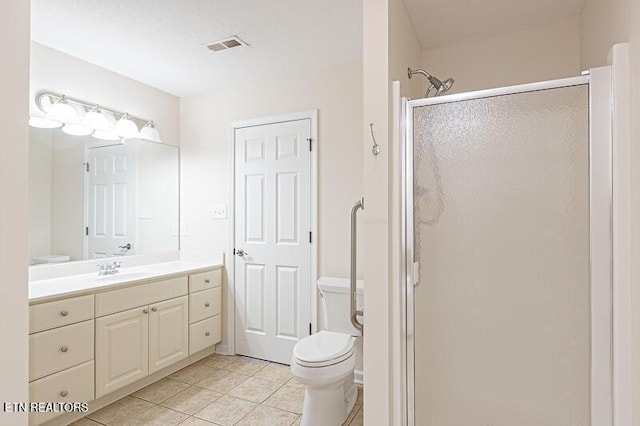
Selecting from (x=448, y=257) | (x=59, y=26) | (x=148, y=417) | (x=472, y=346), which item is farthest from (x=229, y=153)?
(x=472, y=346)

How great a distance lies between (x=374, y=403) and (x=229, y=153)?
97.2 inches

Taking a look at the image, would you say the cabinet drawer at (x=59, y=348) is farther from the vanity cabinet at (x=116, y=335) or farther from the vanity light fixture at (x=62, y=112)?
the vanity light fixture at (x=62, y=112)

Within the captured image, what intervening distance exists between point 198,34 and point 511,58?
2044 millimetres

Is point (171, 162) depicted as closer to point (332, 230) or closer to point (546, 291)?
point (332, 230)

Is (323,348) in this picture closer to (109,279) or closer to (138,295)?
(138,295)

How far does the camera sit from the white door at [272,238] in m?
2.99

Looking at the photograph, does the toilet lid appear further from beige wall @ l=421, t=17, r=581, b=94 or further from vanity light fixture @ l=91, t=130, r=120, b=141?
vanity light fixture @ l=91, t=130, r=120, b=141

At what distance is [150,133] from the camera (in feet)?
10.5

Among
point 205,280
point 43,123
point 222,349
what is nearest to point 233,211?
point 205,280

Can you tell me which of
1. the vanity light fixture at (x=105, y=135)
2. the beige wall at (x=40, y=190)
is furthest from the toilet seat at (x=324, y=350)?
the vanity light fixture at (x=105, y=135)

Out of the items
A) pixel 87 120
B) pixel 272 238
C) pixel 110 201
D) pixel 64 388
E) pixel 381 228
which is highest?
pixel 87 120

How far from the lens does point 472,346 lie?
59.3 inches

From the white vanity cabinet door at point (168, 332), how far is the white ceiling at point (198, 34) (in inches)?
73.8

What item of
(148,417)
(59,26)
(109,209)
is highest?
(59,26)
